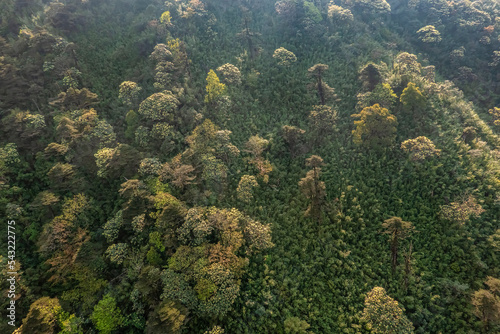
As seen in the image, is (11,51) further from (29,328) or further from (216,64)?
(29,328)

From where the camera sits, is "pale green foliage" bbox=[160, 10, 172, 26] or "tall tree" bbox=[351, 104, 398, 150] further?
"pale green foliage" bbox=[160, 10, 172, 26]

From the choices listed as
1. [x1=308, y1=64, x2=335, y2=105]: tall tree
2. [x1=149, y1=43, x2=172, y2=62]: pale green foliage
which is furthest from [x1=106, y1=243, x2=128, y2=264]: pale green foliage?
[x1=308, y1=64, x2=335, y2=105]: tall tree

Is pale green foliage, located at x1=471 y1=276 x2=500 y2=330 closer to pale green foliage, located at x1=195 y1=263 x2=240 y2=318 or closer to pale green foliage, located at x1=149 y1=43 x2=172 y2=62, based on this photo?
pale green foliage, located at x1=195 y1=263 x2=240 y2=318

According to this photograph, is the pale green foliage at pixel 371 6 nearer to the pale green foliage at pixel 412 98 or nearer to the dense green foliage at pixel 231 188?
the dense green foliage at pixel 231 188

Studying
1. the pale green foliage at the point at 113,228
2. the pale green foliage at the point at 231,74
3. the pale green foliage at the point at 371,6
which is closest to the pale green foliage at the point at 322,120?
the pale green foliage at the point at 231,74

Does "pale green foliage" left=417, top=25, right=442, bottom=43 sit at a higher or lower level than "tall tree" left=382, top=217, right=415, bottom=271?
higher

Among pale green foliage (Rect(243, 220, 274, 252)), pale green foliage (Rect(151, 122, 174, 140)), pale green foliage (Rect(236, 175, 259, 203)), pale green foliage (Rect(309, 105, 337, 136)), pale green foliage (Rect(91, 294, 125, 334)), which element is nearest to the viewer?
pale green foliage (Rect(91, 294, 125, 334))
